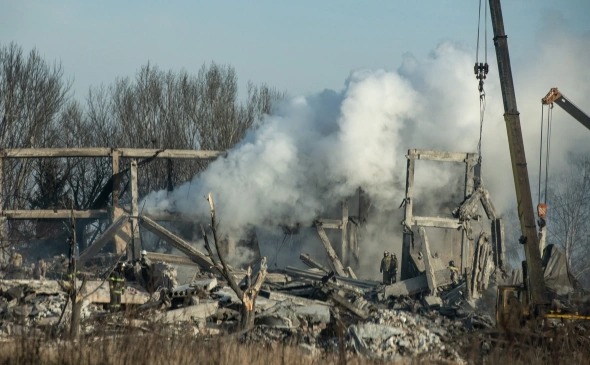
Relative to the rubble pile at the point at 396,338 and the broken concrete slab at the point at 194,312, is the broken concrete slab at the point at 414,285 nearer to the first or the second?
the rubble pile at the point at 396,338

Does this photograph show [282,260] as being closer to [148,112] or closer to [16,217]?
[16,217]

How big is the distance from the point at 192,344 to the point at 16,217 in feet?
69.1

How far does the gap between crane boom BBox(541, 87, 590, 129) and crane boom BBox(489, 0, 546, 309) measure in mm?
5281

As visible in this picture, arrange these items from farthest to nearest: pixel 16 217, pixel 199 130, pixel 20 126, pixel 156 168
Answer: pixel 199 130 < pixel 156 168 < pixel 20 126 < pixel 16 217

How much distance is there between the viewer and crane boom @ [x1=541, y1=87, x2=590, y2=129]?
93.7ft

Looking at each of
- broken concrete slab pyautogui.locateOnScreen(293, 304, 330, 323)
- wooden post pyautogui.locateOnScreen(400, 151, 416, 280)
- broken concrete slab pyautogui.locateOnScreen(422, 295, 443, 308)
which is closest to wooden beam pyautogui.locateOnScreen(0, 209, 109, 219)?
wooden post pyautogui.locateOnScreen(400, 151, 416, 280)

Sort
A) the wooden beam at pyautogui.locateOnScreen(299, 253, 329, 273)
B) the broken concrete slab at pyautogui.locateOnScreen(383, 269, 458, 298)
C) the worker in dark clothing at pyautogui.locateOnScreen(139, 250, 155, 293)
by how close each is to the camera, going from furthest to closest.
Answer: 1. the wooden beam at pyautogui.locateOnScreen(299, 253, 329, 273)
2. the broken concrete slab at pyautogui.locateOnScreen(383, 269, 458, 298)
3. the worker in dark clothing at pyautogui.locateOnScreen(139, 250, 155, 293)

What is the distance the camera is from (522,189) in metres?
23.2

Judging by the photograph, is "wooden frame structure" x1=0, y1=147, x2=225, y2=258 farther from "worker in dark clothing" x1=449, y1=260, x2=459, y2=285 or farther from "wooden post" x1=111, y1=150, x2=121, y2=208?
"worker in dark clothing" x1=449, y1=260, x2=459, y2=285

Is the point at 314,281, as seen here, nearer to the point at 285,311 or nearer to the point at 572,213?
the point at 285,311

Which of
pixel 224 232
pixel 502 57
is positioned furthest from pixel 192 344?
pixel 224 232

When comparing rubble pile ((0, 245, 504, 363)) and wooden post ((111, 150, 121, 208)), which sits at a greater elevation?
wooden post ((111, 150, 121, 208))

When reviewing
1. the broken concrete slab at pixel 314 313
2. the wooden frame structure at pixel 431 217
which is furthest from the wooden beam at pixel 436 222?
the broken concrete slab at pixel 314 313

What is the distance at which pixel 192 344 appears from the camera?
15.1 metres
